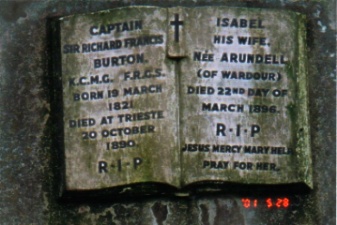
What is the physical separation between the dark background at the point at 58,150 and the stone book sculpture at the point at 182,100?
127 mm

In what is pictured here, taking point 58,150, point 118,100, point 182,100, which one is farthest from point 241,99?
point 58,150

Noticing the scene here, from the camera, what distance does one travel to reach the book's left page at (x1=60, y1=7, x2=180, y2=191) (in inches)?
268

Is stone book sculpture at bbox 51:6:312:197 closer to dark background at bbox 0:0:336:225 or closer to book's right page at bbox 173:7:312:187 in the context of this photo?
book's right page at bbox 173:7:312:187

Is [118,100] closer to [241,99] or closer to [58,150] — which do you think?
[58,150]

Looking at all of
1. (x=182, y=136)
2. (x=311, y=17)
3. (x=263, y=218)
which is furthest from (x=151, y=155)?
(x=311, y=17)

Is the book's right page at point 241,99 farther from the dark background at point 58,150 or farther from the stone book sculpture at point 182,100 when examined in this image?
the dark background at point 58,150

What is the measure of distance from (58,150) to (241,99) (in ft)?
2.84

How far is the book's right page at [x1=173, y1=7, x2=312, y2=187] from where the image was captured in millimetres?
6828

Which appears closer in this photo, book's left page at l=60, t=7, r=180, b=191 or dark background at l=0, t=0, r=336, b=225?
book's left page at l=60, t=7, r=180, b=191

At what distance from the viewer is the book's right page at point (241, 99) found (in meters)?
6.83

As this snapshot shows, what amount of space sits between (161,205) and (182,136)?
1.11 ft

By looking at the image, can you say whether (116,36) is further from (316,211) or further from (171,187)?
(316,211)

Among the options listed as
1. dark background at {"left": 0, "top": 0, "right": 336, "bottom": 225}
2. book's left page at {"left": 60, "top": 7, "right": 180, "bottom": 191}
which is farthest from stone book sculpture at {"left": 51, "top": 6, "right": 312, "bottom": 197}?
dark background at {"left": 0, "top": 0, "right": 336, "bottom": 225}

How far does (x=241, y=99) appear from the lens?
22.6 ft
